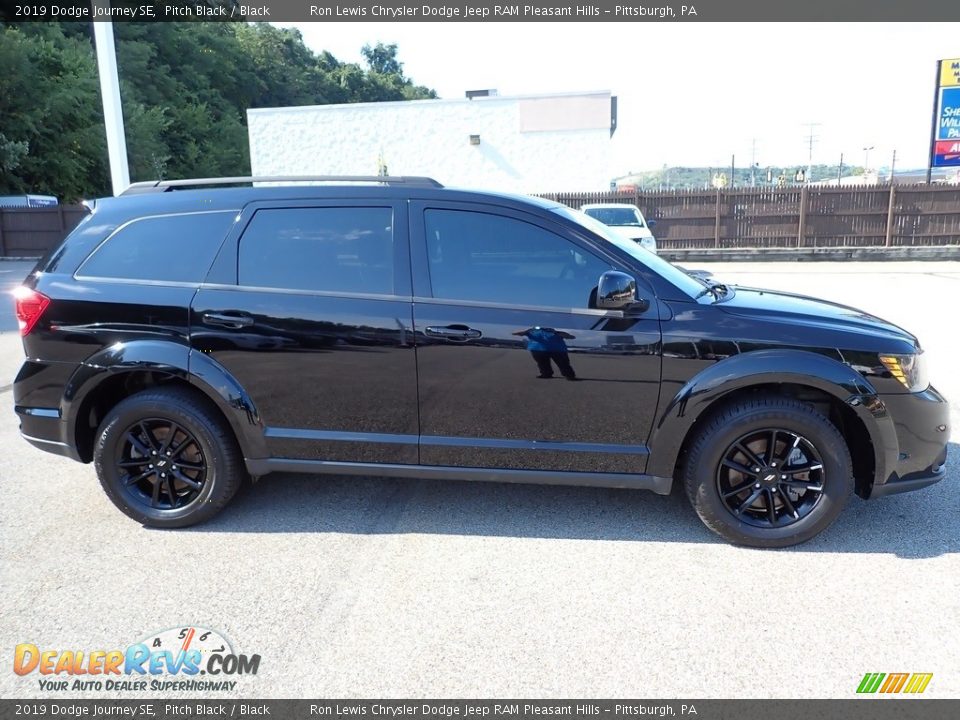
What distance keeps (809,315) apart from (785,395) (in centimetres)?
45

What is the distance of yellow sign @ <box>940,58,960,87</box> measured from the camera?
21.0 meters

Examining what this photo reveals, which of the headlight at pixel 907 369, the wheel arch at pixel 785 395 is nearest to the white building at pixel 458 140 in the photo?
the headlight at pixel 907 369

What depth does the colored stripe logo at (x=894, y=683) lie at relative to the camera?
2.48 metres

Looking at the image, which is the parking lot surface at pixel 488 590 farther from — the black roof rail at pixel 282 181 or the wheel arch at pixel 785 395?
the black roof rail at pixel 282 181

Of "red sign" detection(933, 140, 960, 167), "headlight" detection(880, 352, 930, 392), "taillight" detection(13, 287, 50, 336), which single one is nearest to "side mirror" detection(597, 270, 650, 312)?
"headlight" detection(880, 352, 930, 392)

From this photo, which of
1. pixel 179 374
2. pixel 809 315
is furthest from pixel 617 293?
pixel 179 374

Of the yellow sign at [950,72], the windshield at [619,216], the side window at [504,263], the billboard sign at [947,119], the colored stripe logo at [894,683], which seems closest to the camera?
the colored stripe logo at [894,683]

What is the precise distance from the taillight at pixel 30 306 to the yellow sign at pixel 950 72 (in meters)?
25.6

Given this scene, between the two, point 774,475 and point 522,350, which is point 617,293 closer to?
point 522,350

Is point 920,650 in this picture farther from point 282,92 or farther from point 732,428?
point 282,92

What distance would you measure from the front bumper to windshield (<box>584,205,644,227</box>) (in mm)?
12477

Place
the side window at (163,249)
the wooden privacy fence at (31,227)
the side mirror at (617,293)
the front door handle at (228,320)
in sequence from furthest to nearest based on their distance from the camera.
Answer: the wooden privacy fence at (31,227), the side window at (163,249), the front door handle at (228,320), the side mirror at (617,293)

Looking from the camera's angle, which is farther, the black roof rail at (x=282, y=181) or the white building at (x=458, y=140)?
the white building at (x=458, y=140)
